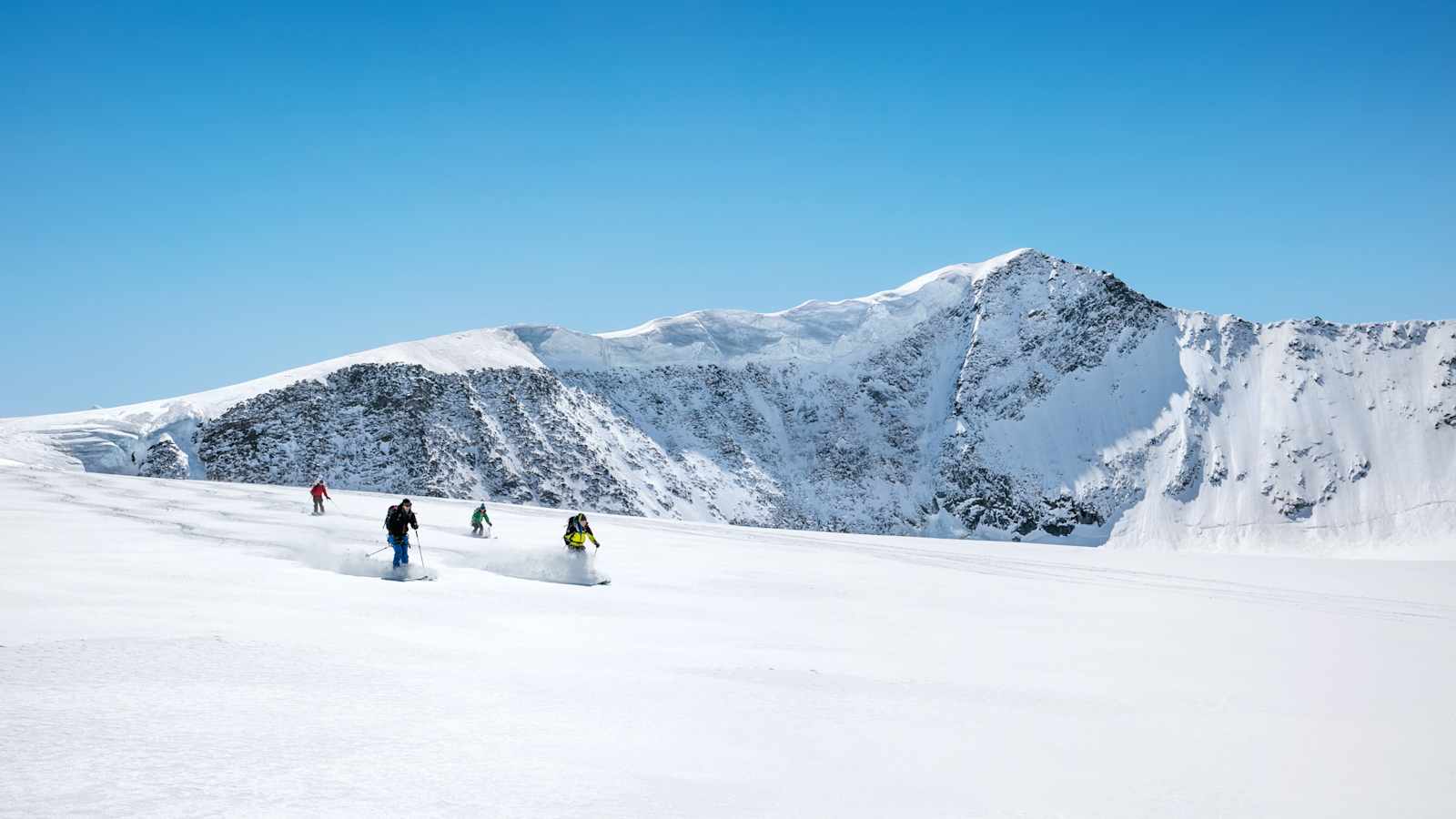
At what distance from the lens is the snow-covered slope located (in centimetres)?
7269

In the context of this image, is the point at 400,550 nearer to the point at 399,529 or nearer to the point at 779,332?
the point at 399,529

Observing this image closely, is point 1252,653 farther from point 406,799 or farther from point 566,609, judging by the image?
point 406,799

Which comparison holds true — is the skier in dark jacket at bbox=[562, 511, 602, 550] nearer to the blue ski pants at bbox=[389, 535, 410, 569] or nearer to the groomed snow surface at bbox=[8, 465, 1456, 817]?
the groomed snow surface at bbox=[8, 465, 1456, 817]

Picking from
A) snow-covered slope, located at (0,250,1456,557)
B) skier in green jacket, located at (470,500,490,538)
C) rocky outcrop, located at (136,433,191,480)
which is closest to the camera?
skier in green jacket, located at (470,500,490,538)

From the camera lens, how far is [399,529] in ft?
65.8

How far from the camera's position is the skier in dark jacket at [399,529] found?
20.0 metres

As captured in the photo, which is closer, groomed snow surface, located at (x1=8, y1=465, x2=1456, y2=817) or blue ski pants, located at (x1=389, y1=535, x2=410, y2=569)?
groomed snow surface, located at (x1=8, y1=465, x2=1456, y2=817)

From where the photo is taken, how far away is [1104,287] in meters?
102

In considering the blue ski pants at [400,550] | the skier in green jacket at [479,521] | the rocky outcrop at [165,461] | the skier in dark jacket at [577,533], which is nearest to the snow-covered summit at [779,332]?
the rocky outcrop at [165,461]

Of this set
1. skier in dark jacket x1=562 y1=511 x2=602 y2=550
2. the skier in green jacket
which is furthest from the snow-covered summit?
skier in dark jacket x1=562 y1=511 x2=602 y2=550

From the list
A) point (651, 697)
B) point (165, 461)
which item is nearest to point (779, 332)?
point (165, 461)

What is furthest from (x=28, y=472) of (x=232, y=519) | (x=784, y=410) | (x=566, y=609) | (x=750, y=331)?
(x=750, y=331)

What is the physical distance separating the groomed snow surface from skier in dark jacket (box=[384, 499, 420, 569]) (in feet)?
2.79

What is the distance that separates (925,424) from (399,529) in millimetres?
86356
